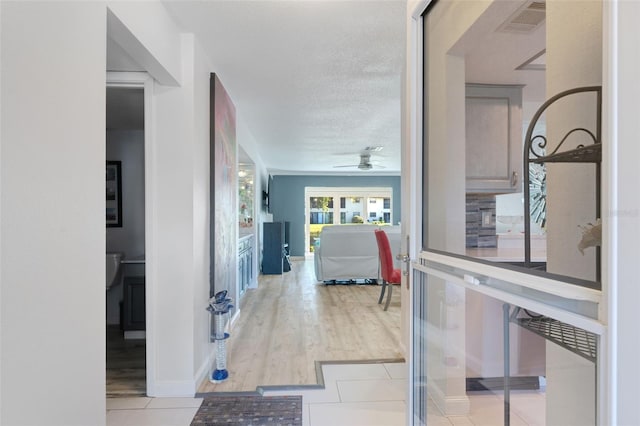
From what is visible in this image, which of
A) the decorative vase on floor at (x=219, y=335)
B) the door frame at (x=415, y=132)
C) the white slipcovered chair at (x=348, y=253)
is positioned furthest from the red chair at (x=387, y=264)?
the door frame at (x=415, y=132)

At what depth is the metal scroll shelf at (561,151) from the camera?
2.21ft

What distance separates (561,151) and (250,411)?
2083 mm

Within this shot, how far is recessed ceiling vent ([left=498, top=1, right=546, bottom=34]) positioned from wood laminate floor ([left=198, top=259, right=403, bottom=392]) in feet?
7.59

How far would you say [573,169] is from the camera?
0.82m

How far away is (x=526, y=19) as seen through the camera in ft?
3.47

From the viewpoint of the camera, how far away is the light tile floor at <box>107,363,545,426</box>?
1745mm

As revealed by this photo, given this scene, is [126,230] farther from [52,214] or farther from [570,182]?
[570,182]

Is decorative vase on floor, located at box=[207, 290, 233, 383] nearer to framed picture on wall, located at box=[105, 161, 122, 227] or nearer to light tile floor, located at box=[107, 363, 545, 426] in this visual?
light tile floor, located at box=[107, 363, 545, 426]

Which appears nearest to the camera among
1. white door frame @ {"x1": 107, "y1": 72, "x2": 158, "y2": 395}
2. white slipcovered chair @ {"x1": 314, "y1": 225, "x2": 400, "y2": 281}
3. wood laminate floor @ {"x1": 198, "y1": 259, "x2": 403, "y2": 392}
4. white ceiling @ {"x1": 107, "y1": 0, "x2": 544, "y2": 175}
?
white ceiling @ {"x1": 107, "y1": 0, "x2": 544, "y2": 175}

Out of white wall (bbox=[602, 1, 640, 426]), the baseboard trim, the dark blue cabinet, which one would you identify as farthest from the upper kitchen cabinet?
the dark blue cabinet

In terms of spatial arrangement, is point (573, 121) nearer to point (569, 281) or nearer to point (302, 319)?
point (569, 281)

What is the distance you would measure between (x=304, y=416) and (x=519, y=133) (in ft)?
6.09

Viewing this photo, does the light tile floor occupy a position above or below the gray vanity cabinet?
below

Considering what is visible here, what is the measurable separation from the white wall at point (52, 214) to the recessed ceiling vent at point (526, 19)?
4.53 ft
